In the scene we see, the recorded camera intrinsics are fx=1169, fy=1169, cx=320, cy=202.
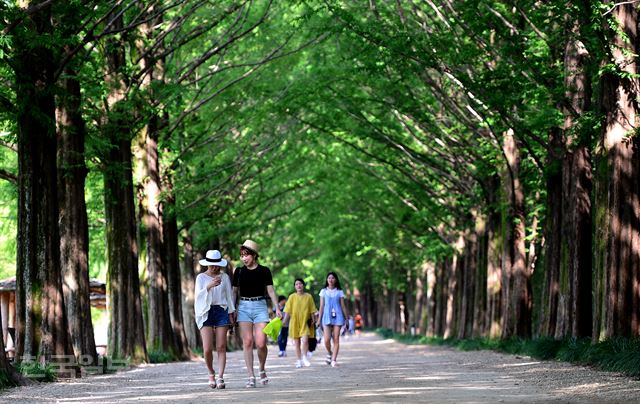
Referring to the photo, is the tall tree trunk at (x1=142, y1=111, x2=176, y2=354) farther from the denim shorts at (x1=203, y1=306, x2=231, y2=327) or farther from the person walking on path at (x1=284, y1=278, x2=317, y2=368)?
the denim shorts at (x1=203, y1=306, x2=231, y2=327)

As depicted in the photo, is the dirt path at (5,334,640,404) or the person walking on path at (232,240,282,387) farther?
the person walking on path at (232,240,282,387)

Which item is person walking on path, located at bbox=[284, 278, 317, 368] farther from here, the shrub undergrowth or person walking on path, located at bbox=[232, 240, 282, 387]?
person walking on path, located at bbox=[232, 240, 282, 387]

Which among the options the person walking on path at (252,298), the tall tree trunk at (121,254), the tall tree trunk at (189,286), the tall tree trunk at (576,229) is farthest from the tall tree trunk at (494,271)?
the person walking on path at (252,298)

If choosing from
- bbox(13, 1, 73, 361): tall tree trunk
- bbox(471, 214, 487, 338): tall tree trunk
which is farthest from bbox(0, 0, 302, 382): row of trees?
bbox(471, 214, 487, 338): tall tree trunk

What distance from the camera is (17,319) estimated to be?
60.4 feet

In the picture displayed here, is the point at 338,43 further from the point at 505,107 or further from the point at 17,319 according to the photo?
the point at 17,319

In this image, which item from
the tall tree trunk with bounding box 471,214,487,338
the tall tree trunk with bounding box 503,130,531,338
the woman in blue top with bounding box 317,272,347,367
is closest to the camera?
the woman in blue top with bounding box 317,272,347,367


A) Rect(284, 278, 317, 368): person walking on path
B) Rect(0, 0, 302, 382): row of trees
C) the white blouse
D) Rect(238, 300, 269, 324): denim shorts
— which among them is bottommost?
Rect(284, 278, 317, 368): person walking on path

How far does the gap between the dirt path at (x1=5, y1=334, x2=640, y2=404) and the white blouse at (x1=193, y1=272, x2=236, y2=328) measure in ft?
3.30

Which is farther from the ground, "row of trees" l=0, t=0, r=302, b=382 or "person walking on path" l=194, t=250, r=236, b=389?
"row of trees" l=0, t=0, r=302, b=382

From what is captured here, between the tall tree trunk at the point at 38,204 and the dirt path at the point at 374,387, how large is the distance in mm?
1054

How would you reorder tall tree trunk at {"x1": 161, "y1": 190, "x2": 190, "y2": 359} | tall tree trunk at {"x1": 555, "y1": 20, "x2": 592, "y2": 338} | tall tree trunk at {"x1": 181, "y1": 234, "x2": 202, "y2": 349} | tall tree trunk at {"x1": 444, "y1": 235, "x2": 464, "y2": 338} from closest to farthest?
tall tree trunk at {"x1": 555, "y1": 20, "x2": 592, "y2": 338} < tall tree trunk at {"x1": 161, "y1": 190, "x2": 190, "y2": 359} < tall tree trunk at {"x1": 444, "y1": 235, "x2": 464, "y2": 338} < tall tree trunk at {"x1": 181, "y1": 234, "x2": 202, "y2": 349}

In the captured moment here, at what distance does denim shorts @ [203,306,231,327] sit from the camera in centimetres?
1555

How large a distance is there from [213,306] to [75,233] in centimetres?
604
